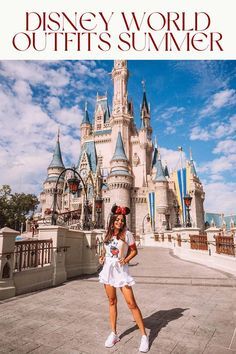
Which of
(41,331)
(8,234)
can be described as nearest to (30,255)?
(8,234)

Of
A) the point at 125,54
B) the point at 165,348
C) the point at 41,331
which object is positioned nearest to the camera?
the point at 165,348

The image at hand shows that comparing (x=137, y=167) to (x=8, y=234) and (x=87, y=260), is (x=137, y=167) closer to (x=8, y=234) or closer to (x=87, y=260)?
(x=87, y=260)

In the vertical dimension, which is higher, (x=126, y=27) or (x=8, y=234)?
(x=126, y=27)

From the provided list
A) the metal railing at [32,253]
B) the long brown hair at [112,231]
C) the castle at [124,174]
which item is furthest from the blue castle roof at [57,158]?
the long brown hair at [112,231]

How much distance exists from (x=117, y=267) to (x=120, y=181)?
44147 millimetres

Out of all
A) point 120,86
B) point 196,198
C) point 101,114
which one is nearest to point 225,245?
point 196,198

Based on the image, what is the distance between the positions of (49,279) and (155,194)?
1659 inches

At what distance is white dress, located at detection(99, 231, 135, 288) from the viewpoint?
3.42 metres

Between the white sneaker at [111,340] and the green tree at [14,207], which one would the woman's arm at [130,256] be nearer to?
the white sneaker at [111,340]

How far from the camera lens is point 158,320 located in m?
4.28

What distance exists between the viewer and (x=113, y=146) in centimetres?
5659

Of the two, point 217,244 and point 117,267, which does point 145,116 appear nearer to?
point 217,244

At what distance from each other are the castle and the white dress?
37941 mm

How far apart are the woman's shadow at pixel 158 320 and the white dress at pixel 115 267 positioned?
89cm
